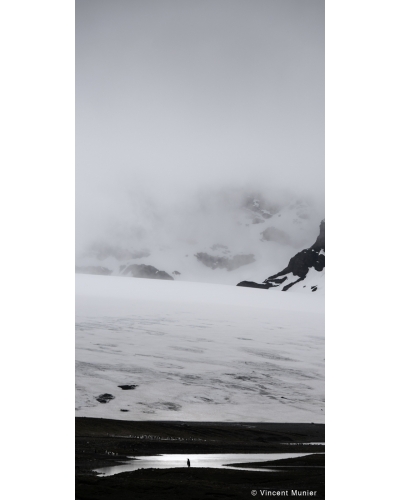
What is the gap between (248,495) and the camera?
2.47m

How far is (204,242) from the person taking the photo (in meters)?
2.67

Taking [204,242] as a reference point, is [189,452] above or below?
below

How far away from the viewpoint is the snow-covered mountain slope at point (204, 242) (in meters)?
2.66

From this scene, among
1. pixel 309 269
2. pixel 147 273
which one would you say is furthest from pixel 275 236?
pixel 147 273

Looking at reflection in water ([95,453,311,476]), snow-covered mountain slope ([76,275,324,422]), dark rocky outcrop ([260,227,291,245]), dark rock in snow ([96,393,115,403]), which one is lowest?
reflection in water ([95,453,311,476])

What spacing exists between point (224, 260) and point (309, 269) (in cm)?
47

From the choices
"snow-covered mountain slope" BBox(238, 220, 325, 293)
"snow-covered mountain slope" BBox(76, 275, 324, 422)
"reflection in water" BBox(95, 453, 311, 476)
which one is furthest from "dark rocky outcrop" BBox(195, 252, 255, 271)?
"reflection in water" BBox(95, 453, 311, 476)

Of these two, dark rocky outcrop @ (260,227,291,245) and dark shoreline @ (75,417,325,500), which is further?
dark rocky outcrop @ (260,227,291,245)

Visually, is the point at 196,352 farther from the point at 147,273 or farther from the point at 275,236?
the point at 275,236

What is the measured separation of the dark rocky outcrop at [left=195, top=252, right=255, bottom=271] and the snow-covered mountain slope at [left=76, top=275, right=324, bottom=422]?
120 millimetres

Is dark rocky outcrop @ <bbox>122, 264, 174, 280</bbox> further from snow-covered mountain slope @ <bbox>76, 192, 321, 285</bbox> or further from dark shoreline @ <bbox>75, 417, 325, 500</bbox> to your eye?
dark shoreline @ <bbox>75, 417, 325, 500</bbox>

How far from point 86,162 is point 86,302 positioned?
31.2 inches

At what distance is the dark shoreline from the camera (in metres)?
2.47

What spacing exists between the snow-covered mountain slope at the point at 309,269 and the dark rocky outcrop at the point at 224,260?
0.23m
